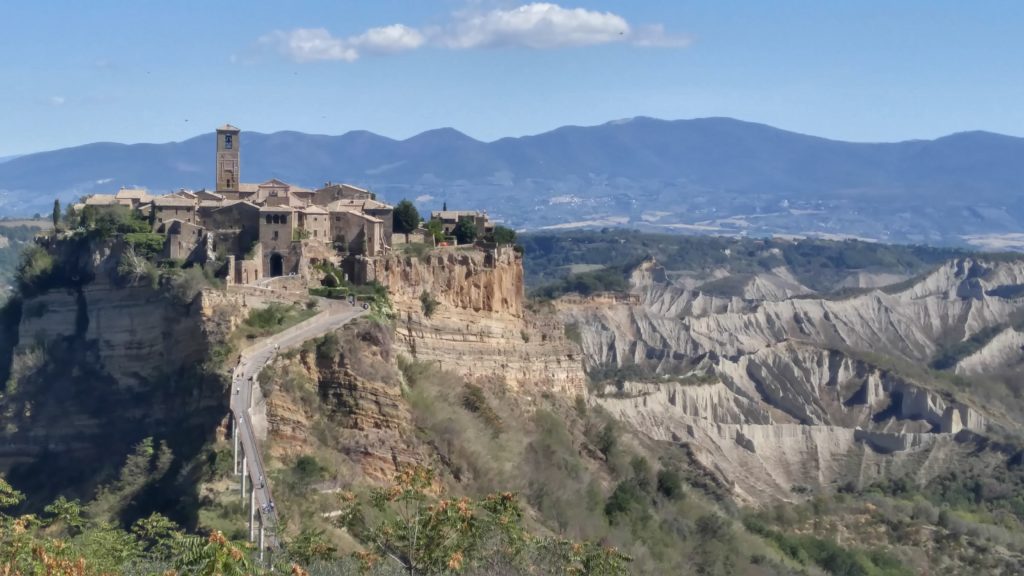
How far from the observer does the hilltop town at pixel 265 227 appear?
147ft

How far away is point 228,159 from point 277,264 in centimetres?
772

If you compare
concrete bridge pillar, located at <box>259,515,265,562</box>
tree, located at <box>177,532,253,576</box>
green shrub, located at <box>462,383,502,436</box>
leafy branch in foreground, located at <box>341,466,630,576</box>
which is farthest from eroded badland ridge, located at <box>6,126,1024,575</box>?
tree, located at <box>177,532,253,576</box>

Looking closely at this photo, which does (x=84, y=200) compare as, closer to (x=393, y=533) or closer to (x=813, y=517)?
(x=813, y=517)

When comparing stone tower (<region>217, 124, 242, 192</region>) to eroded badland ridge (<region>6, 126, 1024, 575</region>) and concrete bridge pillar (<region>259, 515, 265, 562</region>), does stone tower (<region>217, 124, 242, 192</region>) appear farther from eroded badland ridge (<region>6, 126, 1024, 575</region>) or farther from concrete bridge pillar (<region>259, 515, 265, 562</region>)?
concrete bridge pillar (<region>259, 515, 265, 562</region>)

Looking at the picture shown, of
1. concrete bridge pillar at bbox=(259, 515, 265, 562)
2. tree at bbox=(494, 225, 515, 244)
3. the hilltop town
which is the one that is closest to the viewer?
concrete bridge pillar at bbox=(259, 515, 265, 562)

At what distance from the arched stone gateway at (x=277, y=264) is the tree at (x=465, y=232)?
9.77 m

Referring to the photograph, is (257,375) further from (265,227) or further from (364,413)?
(265,227)

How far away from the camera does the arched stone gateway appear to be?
45.0 metres

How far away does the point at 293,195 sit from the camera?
50000 millimetres

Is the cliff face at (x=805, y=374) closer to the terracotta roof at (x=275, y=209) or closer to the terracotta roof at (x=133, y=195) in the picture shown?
the terracotta roof at (x=133, y=195)

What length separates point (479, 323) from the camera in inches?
1939

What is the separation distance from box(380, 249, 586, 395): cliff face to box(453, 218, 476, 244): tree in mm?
1816

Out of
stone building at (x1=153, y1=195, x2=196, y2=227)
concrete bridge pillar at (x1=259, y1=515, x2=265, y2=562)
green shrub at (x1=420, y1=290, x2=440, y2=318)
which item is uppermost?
stone building at (x1=153, y1=195, x2=196, y2=227)

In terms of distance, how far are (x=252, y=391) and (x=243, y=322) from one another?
12.4 feet
